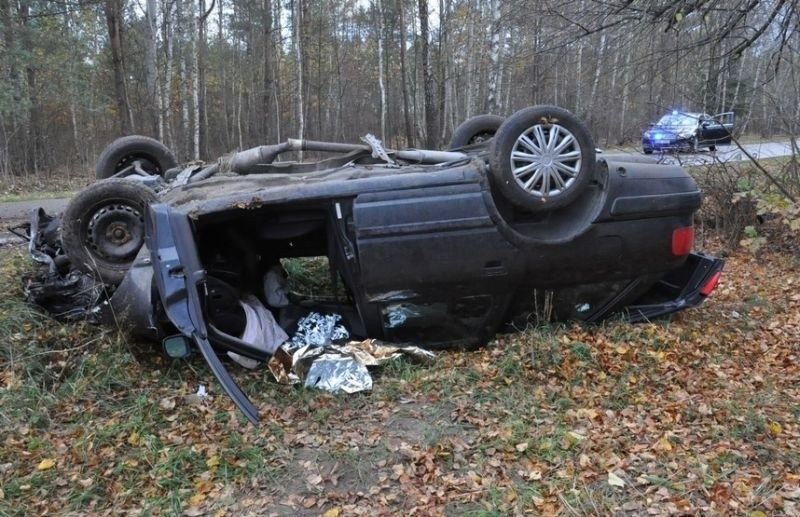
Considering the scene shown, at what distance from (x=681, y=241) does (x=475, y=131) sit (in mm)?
2218

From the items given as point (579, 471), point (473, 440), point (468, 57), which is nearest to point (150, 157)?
point (473, 440)

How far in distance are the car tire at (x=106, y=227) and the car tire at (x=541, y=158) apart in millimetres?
2582

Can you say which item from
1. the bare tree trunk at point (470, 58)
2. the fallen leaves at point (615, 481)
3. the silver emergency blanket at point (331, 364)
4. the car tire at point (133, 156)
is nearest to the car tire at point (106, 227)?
the silver emergency blanket at point (331, 364)

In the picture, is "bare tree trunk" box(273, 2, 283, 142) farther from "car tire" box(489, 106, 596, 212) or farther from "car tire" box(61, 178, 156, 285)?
"car tire" box(489, 106, 596, 212)

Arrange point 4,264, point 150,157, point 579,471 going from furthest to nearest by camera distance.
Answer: point 150,157
point 4,264
point 579,471

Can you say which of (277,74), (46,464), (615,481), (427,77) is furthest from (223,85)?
(615,481)

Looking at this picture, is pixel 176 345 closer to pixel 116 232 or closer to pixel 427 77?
pixel 116 232

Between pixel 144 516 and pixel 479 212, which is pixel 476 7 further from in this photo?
pixel 144 516

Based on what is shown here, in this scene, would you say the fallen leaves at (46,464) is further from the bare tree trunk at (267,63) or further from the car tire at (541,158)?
the bare tree trunk at (267,63)

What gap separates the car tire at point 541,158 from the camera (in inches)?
149

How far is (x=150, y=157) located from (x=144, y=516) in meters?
4.74

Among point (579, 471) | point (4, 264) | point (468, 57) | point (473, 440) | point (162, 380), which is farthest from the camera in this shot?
point (468, 57)

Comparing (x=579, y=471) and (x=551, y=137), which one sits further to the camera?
(x=551, y=137)

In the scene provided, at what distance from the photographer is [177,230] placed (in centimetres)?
360
